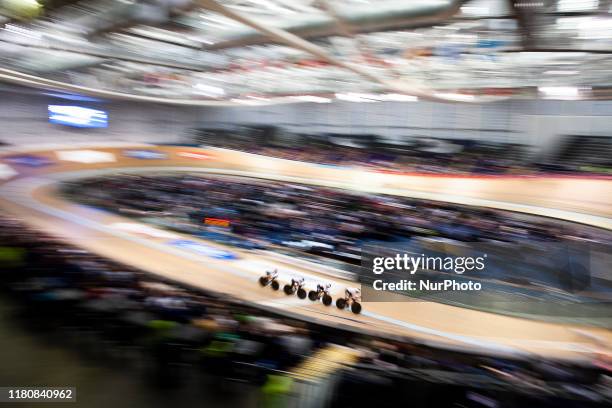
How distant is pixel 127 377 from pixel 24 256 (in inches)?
99.0

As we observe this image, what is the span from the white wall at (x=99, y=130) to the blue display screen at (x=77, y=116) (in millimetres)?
97

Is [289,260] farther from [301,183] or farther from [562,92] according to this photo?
[562,92]

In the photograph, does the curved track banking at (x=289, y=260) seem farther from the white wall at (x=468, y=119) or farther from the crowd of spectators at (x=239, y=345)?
the white wall at (x=468, y=119)

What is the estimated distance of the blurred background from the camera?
16.5 ft

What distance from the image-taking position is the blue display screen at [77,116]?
970 centimetres

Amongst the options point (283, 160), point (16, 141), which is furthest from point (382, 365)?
point (16, 141)

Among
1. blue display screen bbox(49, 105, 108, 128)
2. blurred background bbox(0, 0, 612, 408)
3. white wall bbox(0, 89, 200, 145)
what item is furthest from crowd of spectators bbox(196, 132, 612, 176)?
blue display screen bbox(49, 105, 108, 128)

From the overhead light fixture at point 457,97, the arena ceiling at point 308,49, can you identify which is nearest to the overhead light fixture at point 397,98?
the arena ceiling at point 308,49

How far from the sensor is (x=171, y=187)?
413 inches

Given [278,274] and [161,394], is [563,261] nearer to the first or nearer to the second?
[278,274]

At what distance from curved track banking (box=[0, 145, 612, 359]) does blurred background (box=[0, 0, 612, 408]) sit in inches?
3.6

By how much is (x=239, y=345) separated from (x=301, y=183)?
20.7 feet

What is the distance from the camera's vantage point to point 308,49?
676 centimetres

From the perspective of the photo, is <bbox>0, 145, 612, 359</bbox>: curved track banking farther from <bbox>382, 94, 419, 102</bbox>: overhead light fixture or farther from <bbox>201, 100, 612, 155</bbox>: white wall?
<bbox>382, 94, 419, 102</bbox>: overhead light fixture
